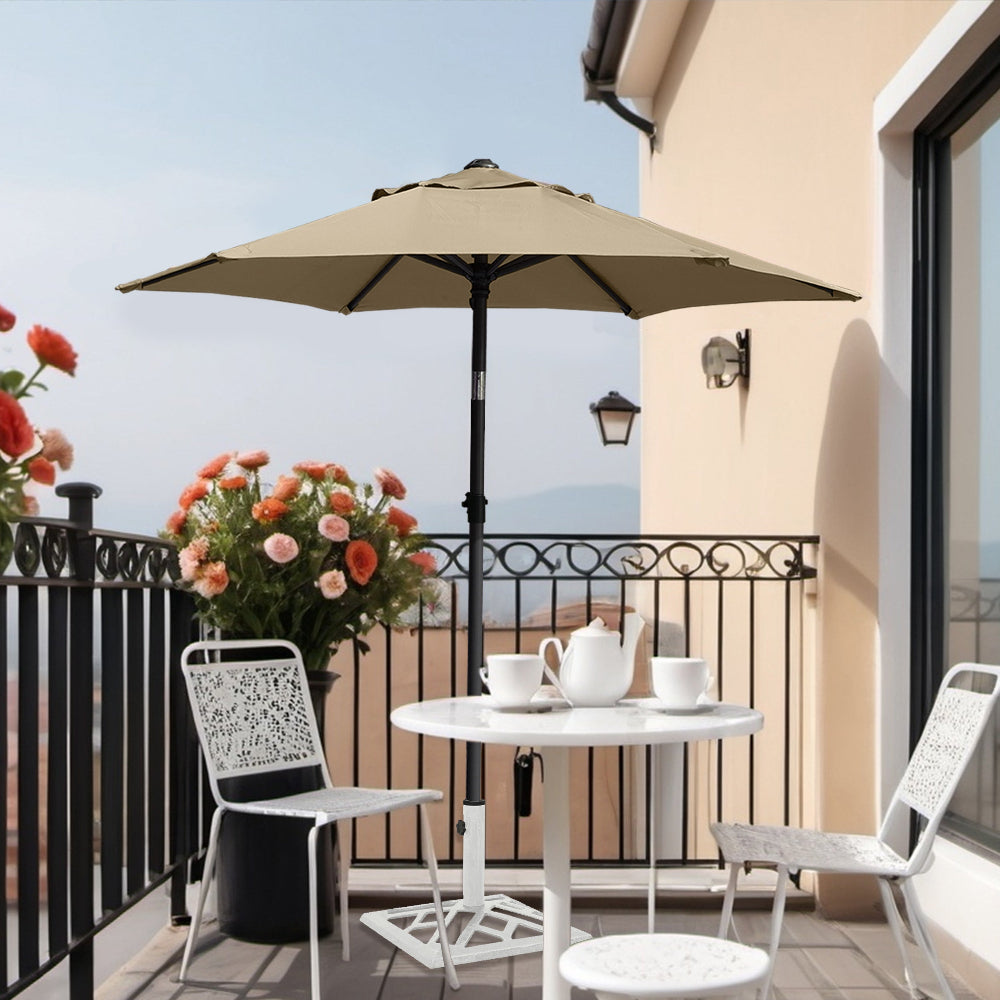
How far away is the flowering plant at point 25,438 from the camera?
1.56 meters

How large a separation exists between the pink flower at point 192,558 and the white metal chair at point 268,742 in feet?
0.72

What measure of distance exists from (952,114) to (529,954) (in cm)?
274

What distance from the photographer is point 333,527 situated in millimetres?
3559

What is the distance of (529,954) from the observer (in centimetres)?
352

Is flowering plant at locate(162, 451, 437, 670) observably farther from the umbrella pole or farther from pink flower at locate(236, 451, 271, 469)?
the umbrella pole

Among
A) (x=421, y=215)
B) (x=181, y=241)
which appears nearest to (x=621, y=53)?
(x=421, y=215)

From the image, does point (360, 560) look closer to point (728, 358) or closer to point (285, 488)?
point (285, 488)

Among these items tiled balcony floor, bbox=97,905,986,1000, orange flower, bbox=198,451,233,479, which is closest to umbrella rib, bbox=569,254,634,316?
orange flower, bbox=198,451,233,479

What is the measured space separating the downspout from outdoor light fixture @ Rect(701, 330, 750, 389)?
3027mm

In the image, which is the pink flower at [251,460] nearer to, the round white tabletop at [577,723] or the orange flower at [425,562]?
the orange flower at [425,562]

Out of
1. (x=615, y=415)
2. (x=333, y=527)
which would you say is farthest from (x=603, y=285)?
(x=615, y=415)

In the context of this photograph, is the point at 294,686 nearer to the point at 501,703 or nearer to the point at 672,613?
the point at 501,703

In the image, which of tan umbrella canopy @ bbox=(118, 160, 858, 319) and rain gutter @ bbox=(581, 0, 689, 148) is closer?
tan umbrella canopy @ bbox=(118, 160, 858, 319)

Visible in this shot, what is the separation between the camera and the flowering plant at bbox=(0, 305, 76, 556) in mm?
1563
